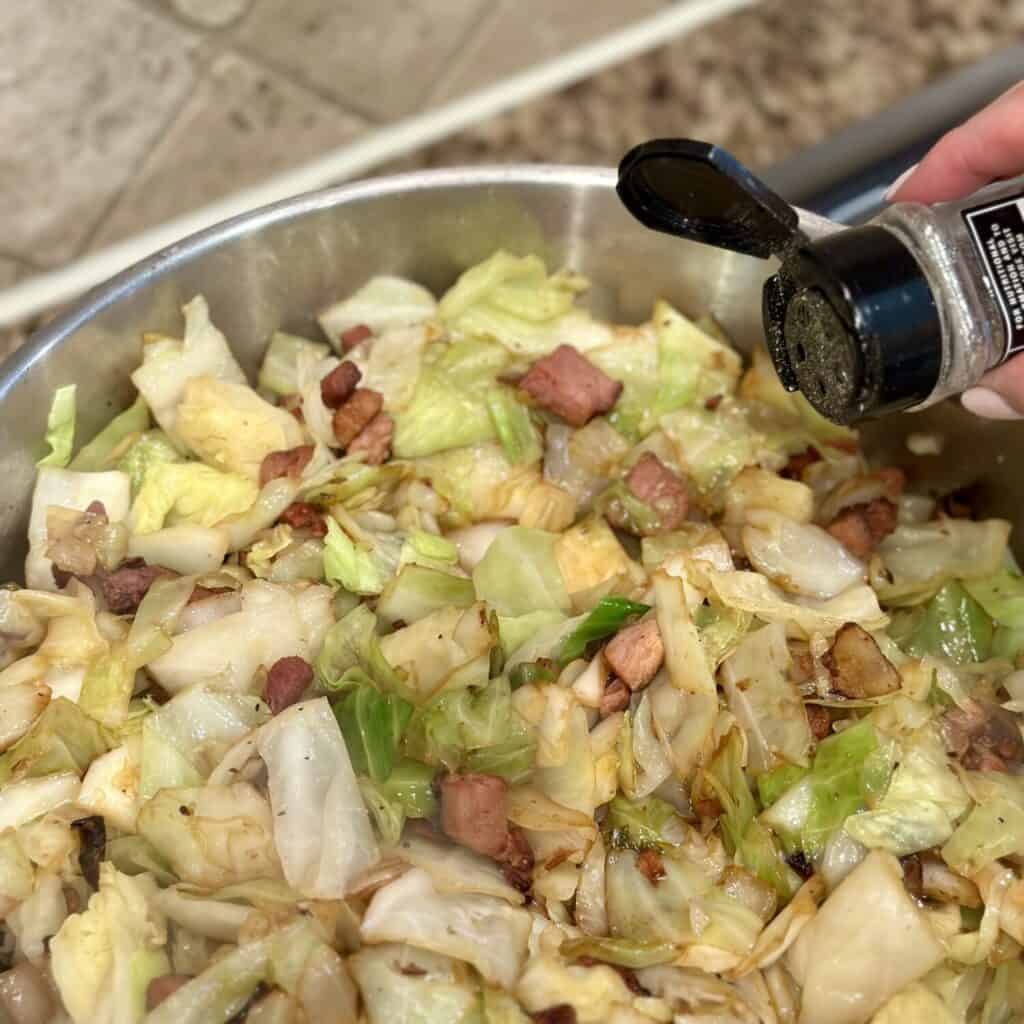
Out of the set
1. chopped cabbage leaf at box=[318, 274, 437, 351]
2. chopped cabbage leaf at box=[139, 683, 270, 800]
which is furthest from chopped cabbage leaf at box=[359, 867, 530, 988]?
chopped cabbage leaf at box=[318, 274, 437, 351]


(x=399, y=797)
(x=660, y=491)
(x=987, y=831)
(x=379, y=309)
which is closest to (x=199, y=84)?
(x=379, y=309)

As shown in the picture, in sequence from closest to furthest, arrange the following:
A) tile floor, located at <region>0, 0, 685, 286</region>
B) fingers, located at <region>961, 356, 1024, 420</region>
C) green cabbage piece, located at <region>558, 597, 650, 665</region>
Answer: fingers, located at <region>961, 356, 1024, 420</region>
green cabbage piece, located at <region>558, 597, 650, 665</region>
tile floor, located at <region>0, 0, 685, 286</region>

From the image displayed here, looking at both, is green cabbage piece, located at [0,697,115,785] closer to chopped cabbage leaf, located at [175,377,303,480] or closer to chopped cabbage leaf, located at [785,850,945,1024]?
chopped cabbage leaf, located at [175,377,303,480]

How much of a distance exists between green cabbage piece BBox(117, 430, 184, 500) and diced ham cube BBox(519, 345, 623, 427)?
407 mm

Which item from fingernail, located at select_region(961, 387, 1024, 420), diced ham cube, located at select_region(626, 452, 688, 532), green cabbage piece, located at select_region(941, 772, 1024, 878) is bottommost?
green cabbage piece, located at select_region(941, 772, 1024, 878)

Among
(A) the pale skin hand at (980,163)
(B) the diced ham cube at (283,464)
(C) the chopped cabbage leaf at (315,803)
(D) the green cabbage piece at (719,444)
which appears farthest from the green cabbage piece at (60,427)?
(A) the pale skin hand at (980,163)

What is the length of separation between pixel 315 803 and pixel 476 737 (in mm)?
155

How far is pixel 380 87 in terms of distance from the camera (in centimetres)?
247

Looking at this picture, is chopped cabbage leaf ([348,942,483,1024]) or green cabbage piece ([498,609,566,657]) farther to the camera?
green cabbage piece ([498,609,566,657])

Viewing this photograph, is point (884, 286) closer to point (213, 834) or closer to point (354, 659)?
point (354, 659)

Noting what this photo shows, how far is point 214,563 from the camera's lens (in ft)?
4.01

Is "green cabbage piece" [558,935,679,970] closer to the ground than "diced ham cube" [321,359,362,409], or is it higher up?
closer to the ground

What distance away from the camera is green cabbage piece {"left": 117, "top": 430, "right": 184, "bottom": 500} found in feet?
4.22

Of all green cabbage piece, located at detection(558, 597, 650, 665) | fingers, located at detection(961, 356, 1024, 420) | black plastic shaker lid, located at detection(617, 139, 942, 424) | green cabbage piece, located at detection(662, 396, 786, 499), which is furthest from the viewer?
green cabbage piece, located at detection(662, 396, 786, 499)
